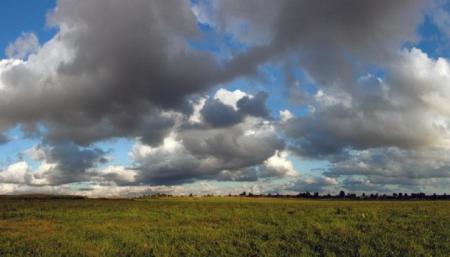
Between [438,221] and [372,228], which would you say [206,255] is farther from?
[438,221]

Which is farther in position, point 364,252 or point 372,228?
point 372,228

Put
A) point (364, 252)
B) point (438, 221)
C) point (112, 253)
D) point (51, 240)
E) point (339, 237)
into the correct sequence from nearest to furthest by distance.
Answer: point (364, 252) → point (112, 253) → point (339, 237) → point (51, 240) → point (438, 221)

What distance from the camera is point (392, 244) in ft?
64.3

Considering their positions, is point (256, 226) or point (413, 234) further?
point (256, 226)

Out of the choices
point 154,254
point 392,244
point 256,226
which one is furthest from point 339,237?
point 154,254

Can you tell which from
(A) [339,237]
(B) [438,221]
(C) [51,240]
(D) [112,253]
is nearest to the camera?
(D) [112,253]

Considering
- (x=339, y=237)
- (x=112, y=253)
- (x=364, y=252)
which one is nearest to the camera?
(x=364, y=252)

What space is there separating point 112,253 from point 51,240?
5943 mm

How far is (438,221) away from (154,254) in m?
19.1

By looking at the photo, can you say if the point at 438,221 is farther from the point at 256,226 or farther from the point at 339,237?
the point at 256,226

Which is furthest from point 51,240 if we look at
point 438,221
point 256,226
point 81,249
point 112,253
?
point 438,221

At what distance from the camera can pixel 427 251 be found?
1820 centimetres

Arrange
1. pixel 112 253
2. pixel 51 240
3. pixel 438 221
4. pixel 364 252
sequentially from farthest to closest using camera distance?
1. pixel 438 221
2. pixel 51 240
3. pixel 112 253
4. pixel 364 252

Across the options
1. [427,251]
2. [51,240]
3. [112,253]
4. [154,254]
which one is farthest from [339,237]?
[51,240]
